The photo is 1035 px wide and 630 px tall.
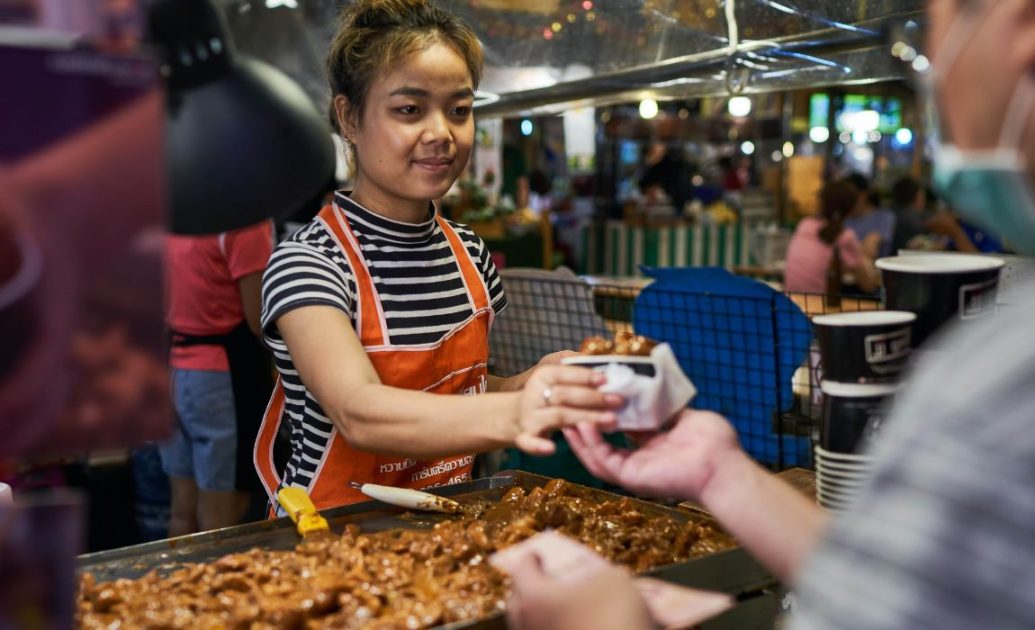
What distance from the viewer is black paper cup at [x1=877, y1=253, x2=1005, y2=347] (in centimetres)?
162

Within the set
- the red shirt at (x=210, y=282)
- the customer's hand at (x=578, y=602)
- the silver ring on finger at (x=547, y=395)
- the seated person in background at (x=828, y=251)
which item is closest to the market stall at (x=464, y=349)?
the silver ring on finger at (x=547, y=395)

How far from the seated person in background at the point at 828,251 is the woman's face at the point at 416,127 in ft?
16.7

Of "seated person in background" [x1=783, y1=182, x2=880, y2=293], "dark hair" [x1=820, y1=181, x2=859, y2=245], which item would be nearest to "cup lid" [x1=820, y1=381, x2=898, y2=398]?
"seated person in background" [x1=783, y1=182, x2=880, y2=293]

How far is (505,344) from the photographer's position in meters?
4.37

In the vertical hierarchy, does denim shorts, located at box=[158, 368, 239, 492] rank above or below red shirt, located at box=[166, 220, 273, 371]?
below

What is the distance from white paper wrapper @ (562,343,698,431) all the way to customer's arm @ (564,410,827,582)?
3cm

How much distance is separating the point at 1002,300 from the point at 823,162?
13.2 metres

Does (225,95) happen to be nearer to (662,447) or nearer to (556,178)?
(662,447)

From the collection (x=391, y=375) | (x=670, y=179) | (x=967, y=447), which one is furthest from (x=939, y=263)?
(x=670, y=179)

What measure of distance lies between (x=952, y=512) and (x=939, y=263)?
38.9 inches

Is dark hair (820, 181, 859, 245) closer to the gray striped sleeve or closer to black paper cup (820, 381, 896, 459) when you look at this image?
the gray striped sleeve

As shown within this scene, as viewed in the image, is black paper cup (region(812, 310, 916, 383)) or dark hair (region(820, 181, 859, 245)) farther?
dark hair (region(820, 181, 859, 245))

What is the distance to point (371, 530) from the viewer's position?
1884mm

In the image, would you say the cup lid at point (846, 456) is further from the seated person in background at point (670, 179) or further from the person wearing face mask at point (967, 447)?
the seated person in background at point (670, 179)
